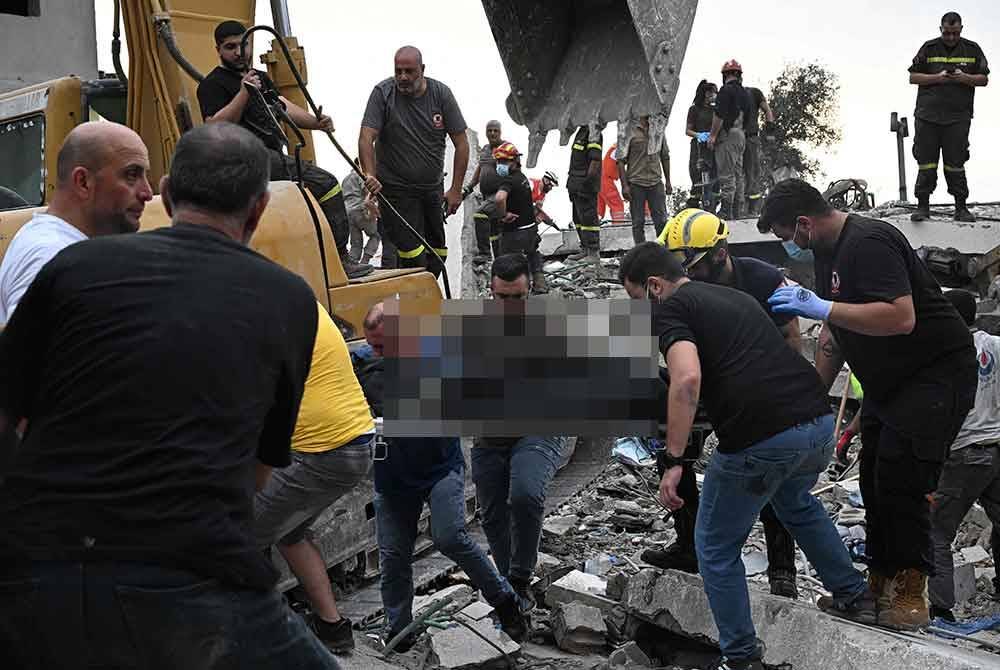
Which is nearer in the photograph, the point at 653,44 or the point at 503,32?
the point at 653,44

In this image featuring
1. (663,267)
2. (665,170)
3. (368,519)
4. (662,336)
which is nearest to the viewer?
(662,336)

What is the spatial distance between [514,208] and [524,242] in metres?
0.36

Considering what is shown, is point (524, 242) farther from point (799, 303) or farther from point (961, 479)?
Result: point (799, 303)

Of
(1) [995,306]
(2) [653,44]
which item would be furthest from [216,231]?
(1) [995,306]

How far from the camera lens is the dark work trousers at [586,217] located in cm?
1333

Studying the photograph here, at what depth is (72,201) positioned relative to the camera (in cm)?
339

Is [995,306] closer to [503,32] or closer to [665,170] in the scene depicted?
[665,170]

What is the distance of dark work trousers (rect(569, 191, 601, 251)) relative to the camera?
1333 cm

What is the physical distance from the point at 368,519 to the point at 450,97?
302 centimetres

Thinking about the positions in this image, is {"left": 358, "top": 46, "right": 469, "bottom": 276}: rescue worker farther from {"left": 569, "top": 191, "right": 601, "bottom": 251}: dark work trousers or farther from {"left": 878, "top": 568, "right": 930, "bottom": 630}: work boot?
{"left": 569, "top": 191, "right": 601, "bottom": 251}: dark work trousers

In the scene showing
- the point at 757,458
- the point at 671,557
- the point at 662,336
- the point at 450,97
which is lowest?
the point at 671,557

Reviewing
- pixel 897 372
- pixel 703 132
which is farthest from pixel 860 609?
pixel 703 132

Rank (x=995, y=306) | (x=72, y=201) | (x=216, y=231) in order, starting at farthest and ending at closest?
(x=995, y=306) < (x=72, y=201) < (x=216, y=231)

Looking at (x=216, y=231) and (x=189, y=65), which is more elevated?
(x=189, y=65)
